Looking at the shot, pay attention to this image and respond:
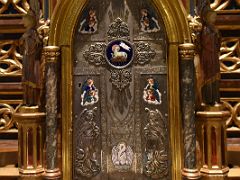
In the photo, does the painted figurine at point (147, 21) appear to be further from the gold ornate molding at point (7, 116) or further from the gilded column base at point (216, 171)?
the gold ornate molding at point (7, 116)

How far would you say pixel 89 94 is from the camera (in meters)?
3.96

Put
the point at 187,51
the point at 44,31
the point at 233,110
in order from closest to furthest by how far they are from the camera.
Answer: the point at 187,51 → the point at 44,31 → the point at 233,110

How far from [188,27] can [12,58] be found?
2.38m

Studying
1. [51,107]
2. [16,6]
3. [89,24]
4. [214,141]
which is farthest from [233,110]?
[16,6]

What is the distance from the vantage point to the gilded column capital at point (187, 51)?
374 cm

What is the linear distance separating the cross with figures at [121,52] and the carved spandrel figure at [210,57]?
1.91 feet

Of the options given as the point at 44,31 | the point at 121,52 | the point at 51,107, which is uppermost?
the point at 44,31

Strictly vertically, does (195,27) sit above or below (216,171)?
above

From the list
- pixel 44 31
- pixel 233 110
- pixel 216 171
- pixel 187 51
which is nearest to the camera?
pixel 216 171

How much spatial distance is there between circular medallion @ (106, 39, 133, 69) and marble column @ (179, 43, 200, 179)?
580 millimetres

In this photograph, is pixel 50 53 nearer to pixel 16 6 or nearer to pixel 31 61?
pixel 31 61

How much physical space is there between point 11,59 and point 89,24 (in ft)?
4.37

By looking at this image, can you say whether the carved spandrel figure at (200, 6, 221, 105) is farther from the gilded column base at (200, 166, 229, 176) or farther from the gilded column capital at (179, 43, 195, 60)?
the gilded column base at (200, 166, 229, 176)

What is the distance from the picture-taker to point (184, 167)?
12.3ft
